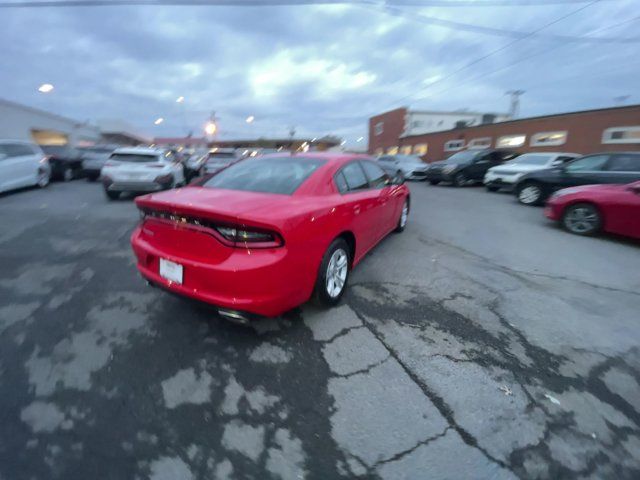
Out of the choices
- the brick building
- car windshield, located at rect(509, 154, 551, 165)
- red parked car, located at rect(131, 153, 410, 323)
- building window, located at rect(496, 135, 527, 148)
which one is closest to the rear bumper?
red parked car, located at rect(131, 153, 410, 323)

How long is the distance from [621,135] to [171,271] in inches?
812

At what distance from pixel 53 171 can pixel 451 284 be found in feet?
48.9

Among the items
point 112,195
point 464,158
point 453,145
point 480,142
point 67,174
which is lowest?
point 112,195

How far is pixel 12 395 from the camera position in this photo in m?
2.01

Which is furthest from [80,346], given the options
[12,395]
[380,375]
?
[380,375]

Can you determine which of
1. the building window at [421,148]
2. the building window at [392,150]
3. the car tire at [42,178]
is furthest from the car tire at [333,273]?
the building window at [392,150]

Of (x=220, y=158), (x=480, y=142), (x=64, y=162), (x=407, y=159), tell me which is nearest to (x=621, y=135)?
(x=480, y=142)

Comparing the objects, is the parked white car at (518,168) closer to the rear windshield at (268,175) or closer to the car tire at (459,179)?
the car tire at (459,179)

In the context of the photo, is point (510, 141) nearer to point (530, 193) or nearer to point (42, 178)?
point (530, 193)

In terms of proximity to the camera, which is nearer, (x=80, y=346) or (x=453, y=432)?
(x=453, y=432)

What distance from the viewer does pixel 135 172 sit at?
8.27 m

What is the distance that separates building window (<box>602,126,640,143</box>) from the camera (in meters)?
14.5

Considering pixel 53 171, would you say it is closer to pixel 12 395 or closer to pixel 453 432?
pixel 12 395

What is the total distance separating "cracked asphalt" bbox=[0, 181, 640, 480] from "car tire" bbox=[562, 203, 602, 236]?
2361mm
